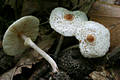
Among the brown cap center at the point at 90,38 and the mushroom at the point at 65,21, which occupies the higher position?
the mushroom at the point at 65,21

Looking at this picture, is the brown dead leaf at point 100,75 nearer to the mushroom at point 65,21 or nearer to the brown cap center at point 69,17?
the mushroom at point 65,21

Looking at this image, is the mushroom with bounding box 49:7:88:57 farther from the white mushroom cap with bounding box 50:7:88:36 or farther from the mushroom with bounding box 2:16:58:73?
the mushroom with bounding box 2:16:58:73

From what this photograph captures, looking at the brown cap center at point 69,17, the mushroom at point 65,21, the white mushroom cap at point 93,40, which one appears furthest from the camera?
the brown cap center at point 69,17

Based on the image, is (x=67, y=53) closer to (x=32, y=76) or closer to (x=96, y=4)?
(x=32, y=76)

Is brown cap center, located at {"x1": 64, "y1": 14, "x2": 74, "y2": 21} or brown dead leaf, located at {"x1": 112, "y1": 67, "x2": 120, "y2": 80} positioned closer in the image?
brown dead leaf, located at {"x1": 112, "y1": 67, "x2": 120, "y2": 80}

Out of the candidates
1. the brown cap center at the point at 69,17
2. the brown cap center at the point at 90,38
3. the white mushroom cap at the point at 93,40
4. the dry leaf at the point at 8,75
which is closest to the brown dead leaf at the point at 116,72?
the white mushroom cap at the point at 93,40

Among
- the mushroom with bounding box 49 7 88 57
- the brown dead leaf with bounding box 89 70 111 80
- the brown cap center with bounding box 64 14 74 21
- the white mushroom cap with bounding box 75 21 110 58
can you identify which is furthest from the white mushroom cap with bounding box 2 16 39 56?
the brown dead leaf with bounding box 89 70 111 80

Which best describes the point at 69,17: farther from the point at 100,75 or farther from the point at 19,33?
the point at 100,75

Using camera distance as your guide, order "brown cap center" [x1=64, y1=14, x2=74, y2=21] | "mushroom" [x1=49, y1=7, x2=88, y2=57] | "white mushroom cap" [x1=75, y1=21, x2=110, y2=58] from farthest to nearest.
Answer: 1. "brown cap center" [x1=64, y1=14, x2=74, y2=21]
2. "mushroom" [x1=49, y1=7, x2=88, y2=57]
3. "white mushroom cap" [x1=75, y1=21, x2=110, y2=58]
